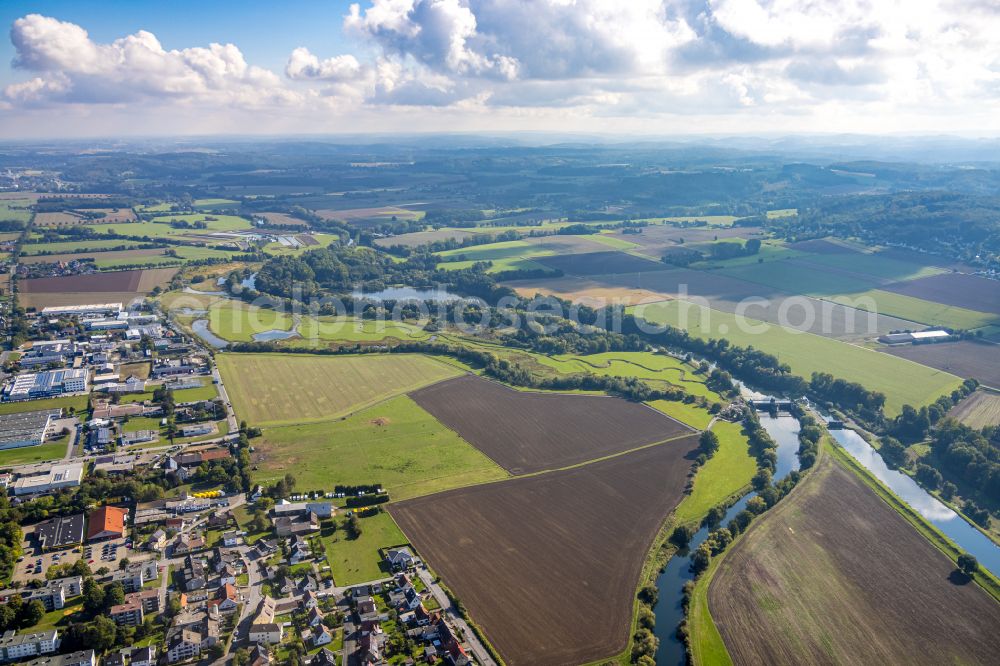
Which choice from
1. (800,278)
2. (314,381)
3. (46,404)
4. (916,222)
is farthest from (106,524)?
(916,222)

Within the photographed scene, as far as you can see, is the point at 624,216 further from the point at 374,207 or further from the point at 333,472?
the point at 333,472

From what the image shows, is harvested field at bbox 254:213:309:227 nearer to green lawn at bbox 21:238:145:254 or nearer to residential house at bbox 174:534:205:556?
green lawn at bbox 21:238:145:254

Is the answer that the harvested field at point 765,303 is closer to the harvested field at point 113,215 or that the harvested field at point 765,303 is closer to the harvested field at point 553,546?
the harvested field at point 553,546

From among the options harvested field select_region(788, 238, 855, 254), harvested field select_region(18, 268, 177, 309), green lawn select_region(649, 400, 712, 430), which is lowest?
green lawn select_region(649, 400, 712, 430)

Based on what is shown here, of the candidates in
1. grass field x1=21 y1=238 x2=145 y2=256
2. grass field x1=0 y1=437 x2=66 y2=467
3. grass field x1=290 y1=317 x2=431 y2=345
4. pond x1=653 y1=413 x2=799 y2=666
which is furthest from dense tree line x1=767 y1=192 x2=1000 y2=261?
grass field x1=21 y1=238 x2=145 y2=256

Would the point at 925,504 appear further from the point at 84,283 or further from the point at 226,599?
the point at 84,283

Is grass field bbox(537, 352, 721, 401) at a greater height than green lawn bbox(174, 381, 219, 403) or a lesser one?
lesser

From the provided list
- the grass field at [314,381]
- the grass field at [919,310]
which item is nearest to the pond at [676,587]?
the grass field at [314,381]

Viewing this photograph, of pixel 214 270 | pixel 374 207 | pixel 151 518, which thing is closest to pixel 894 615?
pixel 151 518
